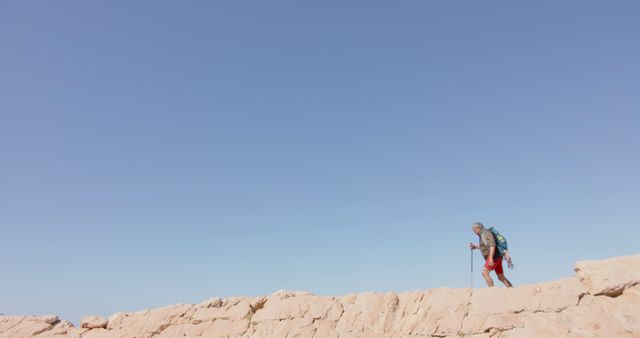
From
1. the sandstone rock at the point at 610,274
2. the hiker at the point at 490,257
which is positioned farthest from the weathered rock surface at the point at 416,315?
the hiker at the point at 490,257

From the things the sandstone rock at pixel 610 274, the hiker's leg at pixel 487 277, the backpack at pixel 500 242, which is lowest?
the sandstone rock at pixel 610 274

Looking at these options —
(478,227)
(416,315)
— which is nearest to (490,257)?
(478,227)

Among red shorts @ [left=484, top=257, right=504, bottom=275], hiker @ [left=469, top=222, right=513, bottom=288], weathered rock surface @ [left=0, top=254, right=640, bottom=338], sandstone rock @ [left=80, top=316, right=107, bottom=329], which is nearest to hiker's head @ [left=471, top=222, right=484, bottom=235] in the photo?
hiker @ [left=469, top=222, right=513, bottom=288]

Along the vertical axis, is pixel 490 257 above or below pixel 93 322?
below

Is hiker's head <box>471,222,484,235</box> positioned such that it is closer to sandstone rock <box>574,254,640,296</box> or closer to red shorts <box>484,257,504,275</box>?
red shorts <box>484,257,504,275</box>

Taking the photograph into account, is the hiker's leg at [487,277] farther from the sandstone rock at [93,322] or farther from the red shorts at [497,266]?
the sandstone rock at [93,322]

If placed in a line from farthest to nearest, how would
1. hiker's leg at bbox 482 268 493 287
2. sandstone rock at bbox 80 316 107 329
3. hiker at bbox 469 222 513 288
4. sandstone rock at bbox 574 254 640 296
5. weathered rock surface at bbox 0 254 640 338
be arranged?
sandstone rock at bbox 80 316 107 329 → hiker at bbox 469 222 513 288 → hiker's leg at bbox 482 268 493 287 → sandstone rock at bbox 574 254 640 296 → weathered rock surface at bbox 0 254 640 338

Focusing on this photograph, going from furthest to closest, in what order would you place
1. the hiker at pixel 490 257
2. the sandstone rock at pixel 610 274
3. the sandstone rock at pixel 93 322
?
1. the sandstone rock at pixel 93 322
2. the hiker at pixel 490 257
3. the sandstone rock at pixel 610 274

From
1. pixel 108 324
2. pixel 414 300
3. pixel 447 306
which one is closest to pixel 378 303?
pixel 414 300

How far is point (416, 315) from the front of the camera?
9.02m

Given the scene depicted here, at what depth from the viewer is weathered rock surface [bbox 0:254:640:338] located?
8.02 m

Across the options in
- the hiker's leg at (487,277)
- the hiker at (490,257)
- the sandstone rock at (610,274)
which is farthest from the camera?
the hiker at (490,257)

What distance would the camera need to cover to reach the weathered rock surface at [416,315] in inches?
316

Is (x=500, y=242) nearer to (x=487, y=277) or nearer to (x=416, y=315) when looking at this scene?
(x=487, y=277)
